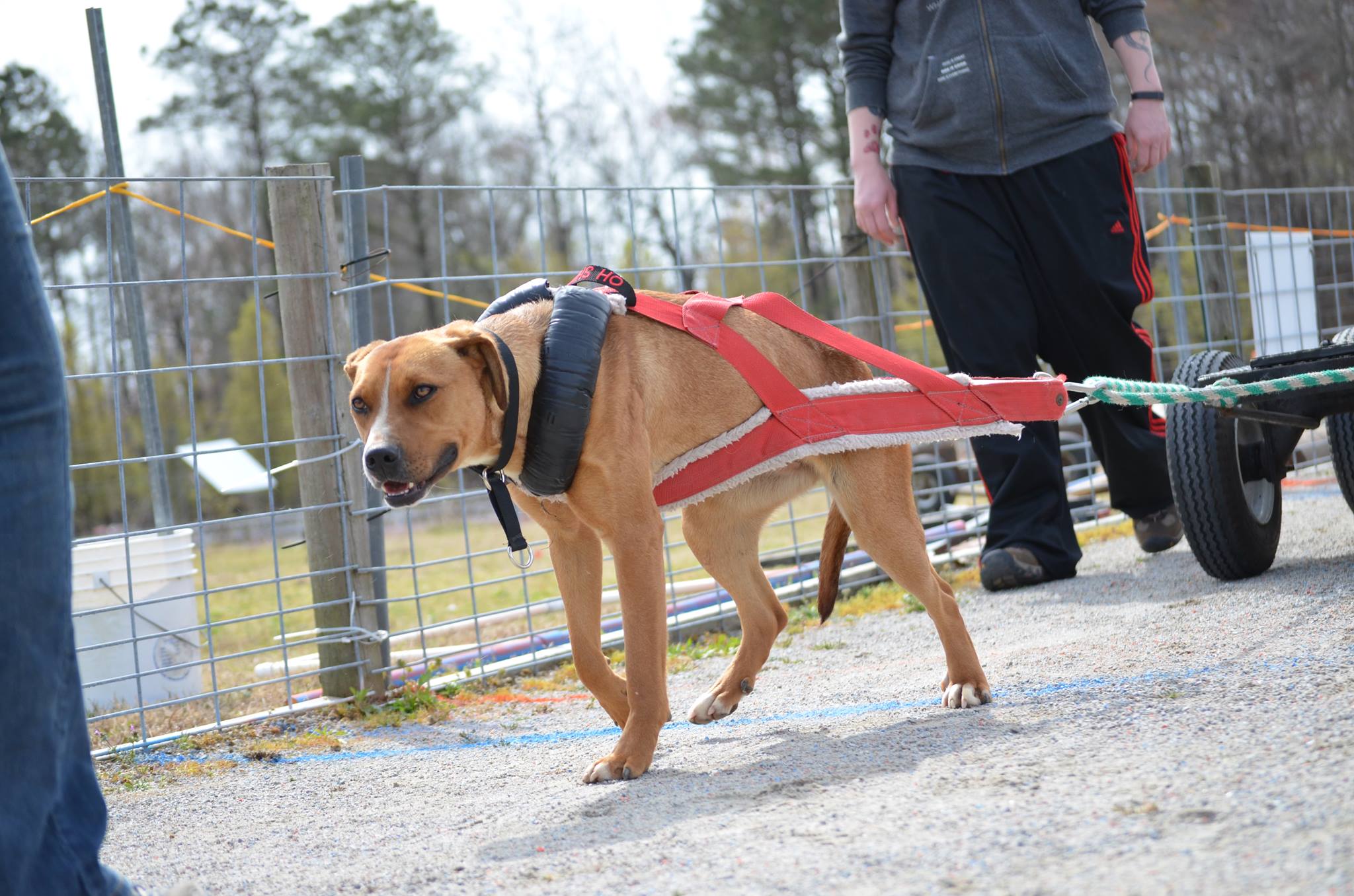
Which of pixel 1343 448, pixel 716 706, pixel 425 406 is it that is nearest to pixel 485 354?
pixel 425 406

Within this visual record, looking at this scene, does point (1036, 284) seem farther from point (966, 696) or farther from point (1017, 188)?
point (966, 696)

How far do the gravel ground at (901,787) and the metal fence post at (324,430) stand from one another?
62cm

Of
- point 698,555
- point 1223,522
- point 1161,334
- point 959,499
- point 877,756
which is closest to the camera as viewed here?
point 877,756

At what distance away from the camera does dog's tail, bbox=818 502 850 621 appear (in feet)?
12.0

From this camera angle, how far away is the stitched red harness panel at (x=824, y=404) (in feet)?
Result: 10.8

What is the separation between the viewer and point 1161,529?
5207 millimetres

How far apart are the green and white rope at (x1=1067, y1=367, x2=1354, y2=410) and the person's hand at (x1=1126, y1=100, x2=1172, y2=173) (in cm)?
138

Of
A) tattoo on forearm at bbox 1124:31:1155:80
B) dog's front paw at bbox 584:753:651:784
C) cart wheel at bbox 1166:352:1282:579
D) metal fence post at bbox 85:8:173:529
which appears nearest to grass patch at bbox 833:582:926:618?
cart wheel at bbox 1166:352:1282:579

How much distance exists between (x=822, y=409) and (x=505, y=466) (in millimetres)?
895

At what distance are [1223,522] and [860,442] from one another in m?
1.55

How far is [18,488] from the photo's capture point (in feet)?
6.12

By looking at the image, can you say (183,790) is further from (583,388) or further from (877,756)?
(877,756)

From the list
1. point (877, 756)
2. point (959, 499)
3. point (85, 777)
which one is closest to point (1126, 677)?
point (877, 756)

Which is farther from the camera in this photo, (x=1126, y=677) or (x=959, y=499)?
(x=959, y=499)
